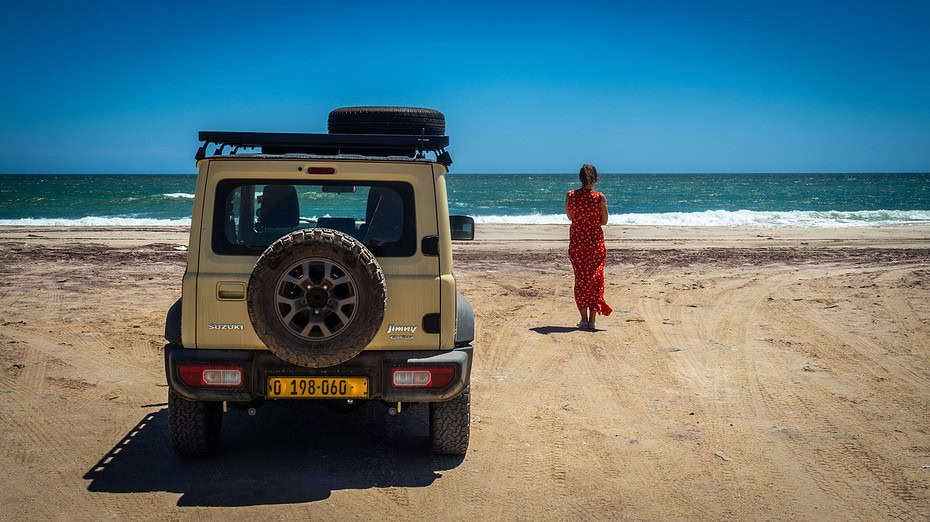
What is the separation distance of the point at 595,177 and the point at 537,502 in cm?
454

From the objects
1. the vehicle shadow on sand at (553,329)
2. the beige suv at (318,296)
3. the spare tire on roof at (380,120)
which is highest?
the spare tire on roof at (380,120)

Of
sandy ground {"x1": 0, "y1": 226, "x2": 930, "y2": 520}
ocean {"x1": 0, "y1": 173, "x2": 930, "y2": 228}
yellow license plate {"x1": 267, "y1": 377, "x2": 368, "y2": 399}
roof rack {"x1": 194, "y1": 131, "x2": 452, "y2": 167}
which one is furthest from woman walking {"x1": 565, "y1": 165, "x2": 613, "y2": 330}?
Answer: ocean {"x1": 0, "y1": 173, "x2": 930, "y2": 228}

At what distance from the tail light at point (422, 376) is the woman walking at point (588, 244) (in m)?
4.11

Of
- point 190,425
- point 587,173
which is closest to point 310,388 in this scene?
point 190,425

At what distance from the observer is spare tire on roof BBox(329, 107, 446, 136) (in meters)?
5.88

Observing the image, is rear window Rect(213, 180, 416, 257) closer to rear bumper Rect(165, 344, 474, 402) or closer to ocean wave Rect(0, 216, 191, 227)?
rear bumper Rect(165, 344, 474, 402)

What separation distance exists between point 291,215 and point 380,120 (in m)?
1.74

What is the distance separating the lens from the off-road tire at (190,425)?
4.02m

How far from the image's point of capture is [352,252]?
3.49m

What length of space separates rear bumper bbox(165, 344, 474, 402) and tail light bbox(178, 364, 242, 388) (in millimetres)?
23

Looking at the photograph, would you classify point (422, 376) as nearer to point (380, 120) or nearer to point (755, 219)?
point (380, 120)

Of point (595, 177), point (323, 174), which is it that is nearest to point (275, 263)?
point (323, 174)

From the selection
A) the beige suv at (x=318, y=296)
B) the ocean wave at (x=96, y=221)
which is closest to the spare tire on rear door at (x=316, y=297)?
the beige suv at (x=318, y=296)

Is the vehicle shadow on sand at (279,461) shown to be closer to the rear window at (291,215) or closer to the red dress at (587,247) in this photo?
the rear window at (291,215)
